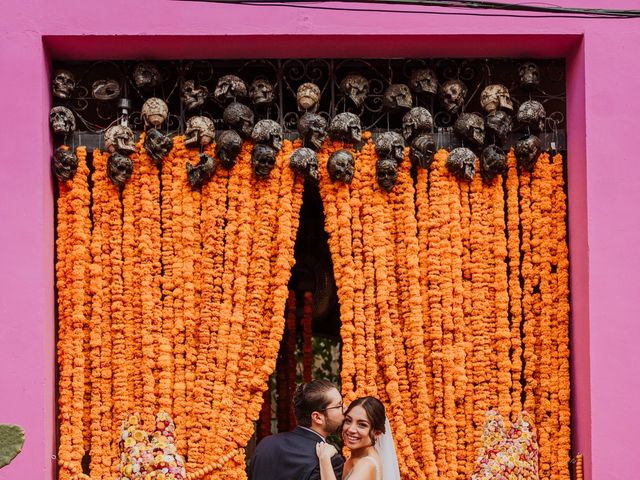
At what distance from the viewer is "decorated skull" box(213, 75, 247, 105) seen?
269 inches

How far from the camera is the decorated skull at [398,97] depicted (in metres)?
6.86

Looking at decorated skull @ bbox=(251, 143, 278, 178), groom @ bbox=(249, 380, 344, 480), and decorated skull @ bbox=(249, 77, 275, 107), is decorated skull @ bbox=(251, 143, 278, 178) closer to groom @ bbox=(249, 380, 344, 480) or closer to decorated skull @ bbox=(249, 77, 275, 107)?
decorated skull @ bbox=(249, 77, 275, 107)

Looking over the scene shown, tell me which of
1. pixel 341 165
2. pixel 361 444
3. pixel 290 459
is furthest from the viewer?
pixel 341 165

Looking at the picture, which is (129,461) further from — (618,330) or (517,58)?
(517,58)

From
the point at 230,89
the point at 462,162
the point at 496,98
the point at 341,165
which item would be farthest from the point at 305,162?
the point at 496,98

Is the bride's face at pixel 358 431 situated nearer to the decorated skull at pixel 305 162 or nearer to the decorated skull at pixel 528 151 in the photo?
the decorated skull at pixel 305 162

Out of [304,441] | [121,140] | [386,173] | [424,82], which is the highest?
[424,82]

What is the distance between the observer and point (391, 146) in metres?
6.78

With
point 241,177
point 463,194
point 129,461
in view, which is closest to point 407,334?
point 463,194

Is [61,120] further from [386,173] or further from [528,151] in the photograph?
[528,151]

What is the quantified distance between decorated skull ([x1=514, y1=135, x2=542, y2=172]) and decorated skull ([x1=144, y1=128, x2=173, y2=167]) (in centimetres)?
219

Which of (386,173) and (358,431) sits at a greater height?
(386,173)

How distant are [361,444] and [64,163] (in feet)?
8.62

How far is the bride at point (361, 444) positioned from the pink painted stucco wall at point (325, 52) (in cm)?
157
